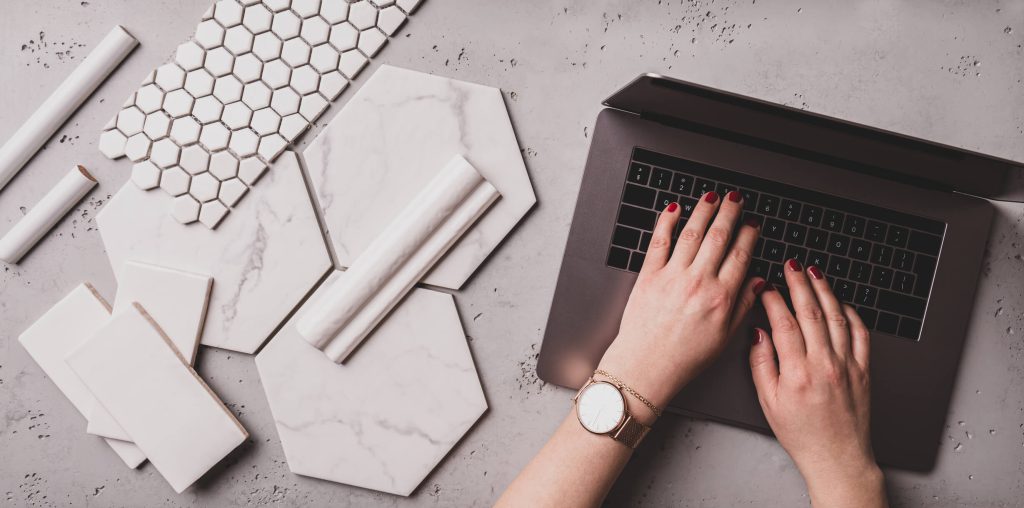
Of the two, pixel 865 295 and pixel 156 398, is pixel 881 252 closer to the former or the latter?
pixel 865 295

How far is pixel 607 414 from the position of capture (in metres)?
0.71

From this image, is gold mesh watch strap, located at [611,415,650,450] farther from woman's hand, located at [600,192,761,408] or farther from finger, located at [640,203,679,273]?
finger, located at [640,203,679,273]

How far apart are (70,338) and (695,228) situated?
0.83 meters

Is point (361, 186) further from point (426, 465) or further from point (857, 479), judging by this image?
point (857, 479)

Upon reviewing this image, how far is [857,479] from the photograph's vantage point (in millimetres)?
733

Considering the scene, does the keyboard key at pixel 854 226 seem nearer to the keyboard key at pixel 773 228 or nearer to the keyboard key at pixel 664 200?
the keyboard key at pixel 773 228

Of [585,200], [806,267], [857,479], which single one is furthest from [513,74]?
[857,479]

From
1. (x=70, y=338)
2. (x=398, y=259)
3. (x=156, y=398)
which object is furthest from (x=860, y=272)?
(x=70, y=338)

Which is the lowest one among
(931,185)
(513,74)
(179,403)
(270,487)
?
(270,487)

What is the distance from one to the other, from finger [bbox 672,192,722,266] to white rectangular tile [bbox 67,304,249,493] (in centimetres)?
61

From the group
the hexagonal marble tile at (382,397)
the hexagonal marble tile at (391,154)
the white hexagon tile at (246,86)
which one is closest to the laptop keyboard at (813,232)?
the hexagonal marble tile at (391,154)

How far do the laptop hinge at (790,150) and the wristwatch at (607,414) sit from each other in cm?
33

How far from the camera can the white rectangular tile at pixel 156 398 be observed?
0.75 m

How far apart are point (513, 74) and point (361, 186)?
25 centimetres
